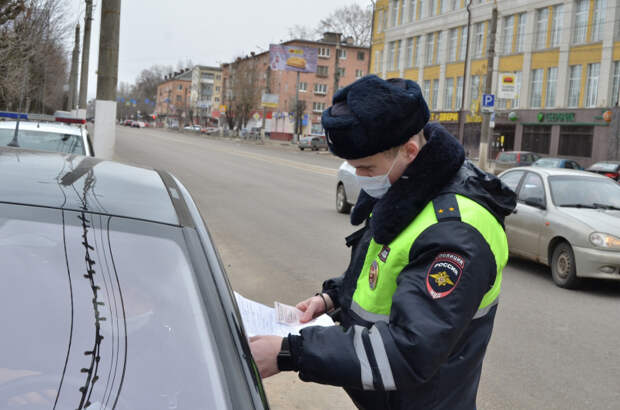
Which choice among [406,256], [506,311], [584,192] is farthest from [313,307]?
[584,192]

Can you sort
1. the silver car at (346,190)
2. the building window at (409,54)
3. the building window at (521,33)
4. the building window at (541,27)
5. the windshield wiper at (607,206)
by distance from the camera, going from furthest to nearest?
the building window at (409,54)
the building window at (521,33)
the building window at (541,27)
the silver car at (346,190)
the windshield wiper at (607,206)

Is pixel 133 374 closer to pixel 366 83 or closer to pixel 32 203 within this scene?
pixel 32 203

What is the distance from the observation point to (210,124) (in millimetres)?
143750

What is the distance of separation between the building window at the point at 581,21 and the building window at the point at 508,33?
6268 millimetres

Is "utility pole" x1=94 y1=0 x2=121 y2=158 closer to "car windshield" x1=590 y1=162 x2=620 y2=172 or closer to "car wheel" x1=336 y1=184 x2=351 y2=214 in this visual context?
"car wheel" x1=336 y1=184 x2=351 y2=214

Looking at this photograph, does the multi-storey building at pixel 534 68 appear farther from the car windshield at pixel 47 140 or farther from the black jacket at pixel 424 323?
the black jacket at pixel 424 323

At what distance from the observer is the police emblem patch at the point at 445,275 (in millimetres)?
1675

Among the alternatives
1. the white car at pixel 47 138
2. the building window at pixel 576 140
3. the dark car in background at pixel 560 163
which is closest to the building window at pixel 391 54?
the building window at pixel 576 140

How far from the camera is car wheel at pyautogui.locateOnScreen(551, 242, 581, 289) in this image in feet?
26.3

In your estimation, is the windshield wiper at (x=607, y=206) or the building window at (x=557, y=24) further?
the building window at (x=557, y=24)

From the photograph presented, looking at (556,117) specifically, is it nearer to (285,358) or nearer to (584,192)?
(584,192)

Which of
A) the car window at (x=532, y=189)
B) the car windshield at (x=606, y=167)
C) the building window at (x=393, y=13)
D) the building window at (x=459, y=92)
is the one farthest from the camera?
the building window at (x=393, y=13)

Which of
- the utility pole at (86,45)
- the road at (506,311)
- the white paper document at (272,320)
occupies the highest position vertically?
the utility pole at (86,45)

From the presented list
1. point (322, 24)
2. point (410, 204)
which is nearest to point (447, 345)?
point (410, 204)
